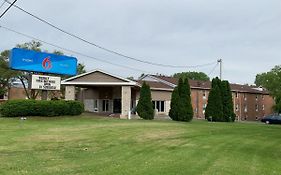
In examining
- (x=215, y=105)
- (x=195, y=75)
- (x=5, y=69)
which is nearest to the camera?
(x=215, y=105)

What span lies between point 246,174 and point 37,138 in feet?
35.4

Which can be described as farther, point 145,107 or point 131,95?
point 131,95

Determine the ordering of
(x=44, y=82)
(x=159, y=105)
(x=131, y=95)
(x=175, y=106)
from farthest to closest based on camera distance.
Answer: (x=159, y=105) < (x=131, y=95) < (x=175, y=106) < (x=44, y=82)

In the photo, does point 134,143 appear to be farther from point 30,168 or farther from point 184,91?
point 184,91

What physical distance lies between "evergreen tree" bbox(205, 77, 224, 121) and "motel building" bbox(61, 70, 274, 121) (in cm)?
742

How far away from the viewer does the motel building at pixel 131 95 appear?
43906 mm

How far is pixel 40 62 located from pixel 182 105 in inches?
585

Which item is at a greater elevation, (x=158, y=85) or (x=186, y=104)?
(x=158, y=85)

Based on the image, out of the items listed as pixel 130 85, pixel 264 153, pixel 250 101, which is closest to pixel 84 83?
pixel 130 85

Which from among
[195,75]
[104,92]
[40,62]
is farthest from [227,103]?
[195,75]

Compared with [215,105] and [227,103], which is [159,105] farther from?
[227,103]

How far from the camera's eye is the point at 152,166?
432 inches

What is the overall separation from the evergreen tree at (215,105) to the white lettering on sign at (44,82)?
61.7ft

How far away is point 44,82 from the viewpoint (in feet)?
121
